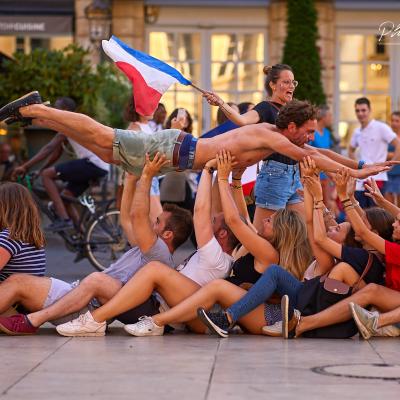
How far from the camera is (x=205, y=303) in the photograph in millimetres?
8477

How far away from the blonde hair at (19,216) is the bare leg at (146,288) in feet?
2.21

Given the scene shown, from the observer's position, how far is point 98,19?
2452 cm

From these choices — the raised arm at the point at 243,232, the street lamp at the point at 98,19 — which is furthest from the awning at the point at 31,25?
the raised arm at the point at 243,232

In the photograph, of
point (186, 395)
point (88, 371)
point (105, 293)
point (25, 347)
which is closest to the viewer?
point (186, 395)

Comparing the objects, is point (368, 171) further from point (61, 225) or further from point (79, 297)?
point (61, 225)

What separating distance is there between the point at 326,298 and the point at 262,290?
46 centimetres

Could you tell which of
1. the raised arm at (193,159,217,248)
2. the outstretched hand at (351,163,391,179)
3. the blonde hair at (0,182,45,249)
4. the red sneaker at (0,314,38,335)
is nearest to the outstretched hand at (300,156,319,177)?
the outstretched hand at (351,163,391,179)

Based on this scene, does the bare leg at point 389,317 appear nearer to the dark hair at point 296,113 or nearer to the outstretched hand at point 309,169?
the outstretched hand at point 309,169

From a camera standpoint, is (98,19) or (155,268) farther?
(98,19)

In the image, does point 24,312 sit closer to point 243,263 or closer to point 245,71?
point 243,263

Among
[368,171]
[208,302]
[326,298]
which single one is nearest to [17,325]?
[208,302]

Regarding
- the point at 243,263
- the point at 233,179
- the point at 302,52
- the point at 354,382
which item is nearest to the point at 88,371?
the point at 354,382

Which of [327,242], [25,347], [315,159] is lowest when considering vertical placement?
[25,347]

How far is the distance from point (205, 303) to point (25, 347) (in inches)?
50.1
